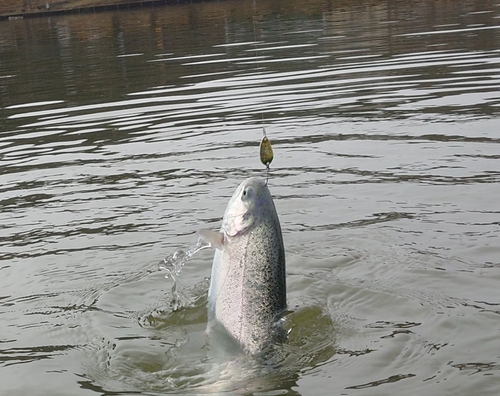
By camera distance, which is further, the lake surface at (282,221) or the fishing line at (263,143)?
the fishing line at (263,143)

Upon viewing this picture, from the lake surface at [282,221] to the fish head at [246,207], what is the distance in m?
0.93

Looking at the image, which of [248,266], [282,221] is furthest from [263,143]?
[282,221]

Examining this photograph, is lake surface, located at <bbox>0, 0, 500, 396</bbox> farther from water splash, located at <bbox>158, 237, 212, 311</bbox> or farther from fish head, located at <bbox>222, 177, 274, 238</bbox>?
fish head, located at <bbox>222, 177, 274, 238</bbox>

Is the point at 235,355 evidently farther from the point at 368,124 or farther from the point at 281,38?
the point at 281,38

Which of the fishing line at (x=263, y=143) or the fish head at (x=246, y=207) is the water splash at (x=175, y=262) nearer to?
the fishing line at (x=263, y=143)

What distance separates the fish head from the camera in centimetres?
613

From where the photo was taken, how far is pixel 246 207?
6133 mm

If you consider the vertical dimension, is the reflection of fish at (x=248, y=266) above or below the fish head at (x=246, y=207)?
below

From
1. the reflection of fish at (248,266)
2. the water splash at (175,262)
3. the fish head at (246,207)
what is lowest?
the water splash at (175,262)

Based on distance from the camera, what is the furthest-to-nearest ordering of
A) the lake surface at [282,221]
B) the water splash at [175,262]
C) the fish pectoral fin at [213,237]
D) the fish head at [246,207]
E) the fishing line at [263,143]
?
the water splash at [175,262], the fishing line at [263,143], the lake surface at [282,221], the fish head at [246,207], the fish pectoral fin at [213,237]

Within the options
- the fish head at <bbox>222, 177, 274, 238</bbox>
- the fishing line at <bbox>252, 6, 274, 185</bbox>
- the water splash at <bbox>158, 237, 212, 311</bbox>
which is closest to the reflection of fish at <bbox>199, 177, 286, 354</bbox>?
the fish head at <bbox>222, 177, 274, 238</bbox>

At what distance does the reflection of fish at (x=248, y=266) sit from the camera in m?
6.16

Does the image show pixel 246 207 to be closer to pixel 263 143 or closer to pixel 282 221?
pixel 263 143

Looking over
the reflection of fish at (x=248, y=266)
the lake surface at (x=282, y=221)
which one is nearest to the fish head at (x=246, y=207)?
the reflection of fish at (x=248, y=266)
